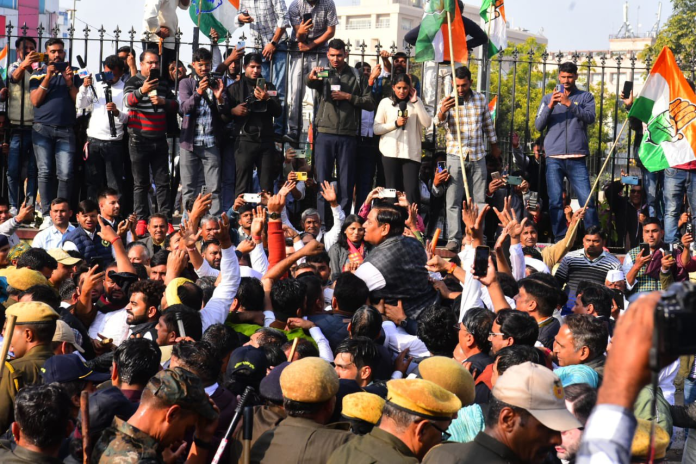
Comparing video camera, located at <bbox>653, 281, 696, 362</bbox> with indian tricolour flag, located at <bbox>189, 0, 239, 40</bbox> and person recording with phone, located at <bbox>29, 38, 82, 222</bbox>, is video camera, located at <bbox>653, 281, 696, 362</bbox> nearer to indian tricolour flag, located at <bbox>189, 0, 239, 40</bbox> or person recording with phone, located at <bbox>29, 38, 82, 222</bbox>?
person recording with phone, located at <bbox>29, 38, 82, 222</bbox>

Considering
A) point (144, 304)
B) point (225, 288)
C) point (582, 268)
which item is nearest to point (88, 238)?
point (225, 288)

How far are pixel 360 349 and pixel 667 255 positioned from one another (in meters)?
5.44

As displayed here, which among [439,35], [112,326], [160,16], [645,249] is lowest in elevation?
[112,326]

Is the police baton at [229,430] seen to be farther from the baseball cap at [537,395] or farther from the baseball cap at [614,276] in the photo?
the baseball cap at [614,276]

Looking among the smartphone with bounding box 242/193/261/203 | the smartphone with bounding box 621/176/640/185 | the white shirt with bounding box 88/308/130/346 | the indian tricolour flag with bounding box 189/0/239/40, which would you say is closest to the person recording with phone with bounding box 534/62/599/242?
the smartphone with bounding box 621/176/640/185

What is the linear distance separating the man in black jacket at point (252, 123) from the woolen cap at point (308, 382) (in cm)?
710

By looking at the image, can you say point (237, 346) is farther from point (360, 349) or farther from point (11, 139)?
point (11, 139)

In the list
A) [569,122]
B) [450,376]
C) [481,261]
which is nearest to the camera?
[450,376]

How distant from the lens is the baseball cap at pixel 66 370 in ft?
16.0

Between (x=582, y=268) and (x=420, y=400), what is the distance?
625cm

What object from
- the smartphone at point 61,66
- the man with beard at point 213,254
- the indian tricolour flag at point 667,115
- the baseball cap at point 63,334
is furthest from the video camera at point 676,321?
the smartphone at point 61,66

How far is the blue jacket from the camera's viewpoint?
11.6 m

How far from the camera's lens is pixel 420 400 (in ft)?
13.3

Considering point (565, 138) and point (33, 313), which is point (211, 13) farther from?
point (33, 313)
